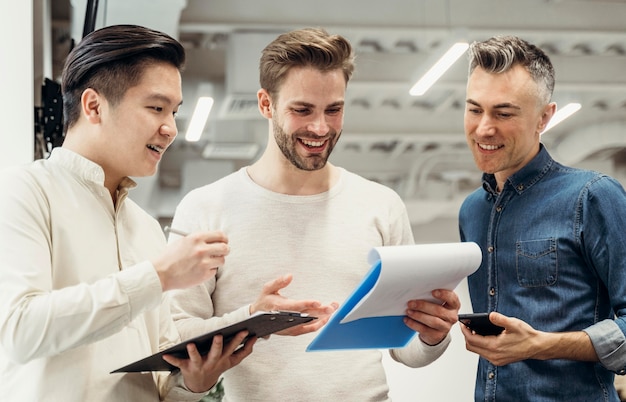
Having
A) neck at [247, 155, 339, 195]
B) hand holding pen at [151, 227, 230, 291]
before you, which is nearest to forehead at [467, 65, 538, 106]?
neck at [247, 155, 339, 195]

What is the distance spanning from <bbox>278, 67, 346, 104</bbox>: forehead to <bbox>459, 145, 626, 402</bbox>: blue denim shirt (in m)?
0.57

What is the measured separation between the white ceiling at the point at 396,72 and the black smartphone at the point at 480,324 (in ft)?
11.3

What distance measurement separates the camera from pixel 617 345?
1883 mm

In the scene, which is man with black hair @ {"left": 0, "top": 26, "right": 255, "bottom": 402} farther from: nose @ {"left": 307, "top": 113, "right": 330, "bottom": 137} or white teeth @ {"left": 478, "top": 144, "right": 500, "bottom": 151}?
white teeth @ {"left": 478, "top": 144, "right": 500, "bottom": 151}

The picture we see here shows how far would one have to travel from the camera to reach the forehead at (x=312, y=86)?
2068 mm

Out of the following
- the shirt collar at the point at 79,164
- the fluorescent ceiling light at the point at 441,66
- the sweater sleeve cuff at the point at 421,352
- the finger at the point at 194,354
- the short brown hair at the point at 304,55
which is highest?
the fluorescent ceiling light at the point at 441,66

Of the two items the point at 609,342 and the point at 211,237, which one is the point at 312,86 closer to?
the point at 211,237

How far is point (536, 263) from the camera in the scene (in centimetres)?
201

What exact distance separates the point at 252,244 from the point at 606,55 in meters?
6.71

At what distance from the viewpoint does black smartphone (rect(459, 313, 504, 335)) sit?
5.88 ft

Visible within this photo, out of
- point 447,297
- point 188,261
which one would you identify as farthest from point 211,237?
point 447,297

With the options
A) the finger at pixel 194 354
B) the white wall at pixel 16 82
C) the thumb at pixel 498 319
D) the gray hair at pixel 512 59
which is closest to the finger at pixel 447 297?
the thumb at pixel 498 319

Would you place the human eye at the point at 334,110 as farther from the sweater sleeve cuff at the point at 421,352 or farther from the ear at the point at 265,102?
the sweater sleeve cuff at the point at 421,352

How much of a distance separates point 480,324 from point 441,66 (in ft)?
13.5
